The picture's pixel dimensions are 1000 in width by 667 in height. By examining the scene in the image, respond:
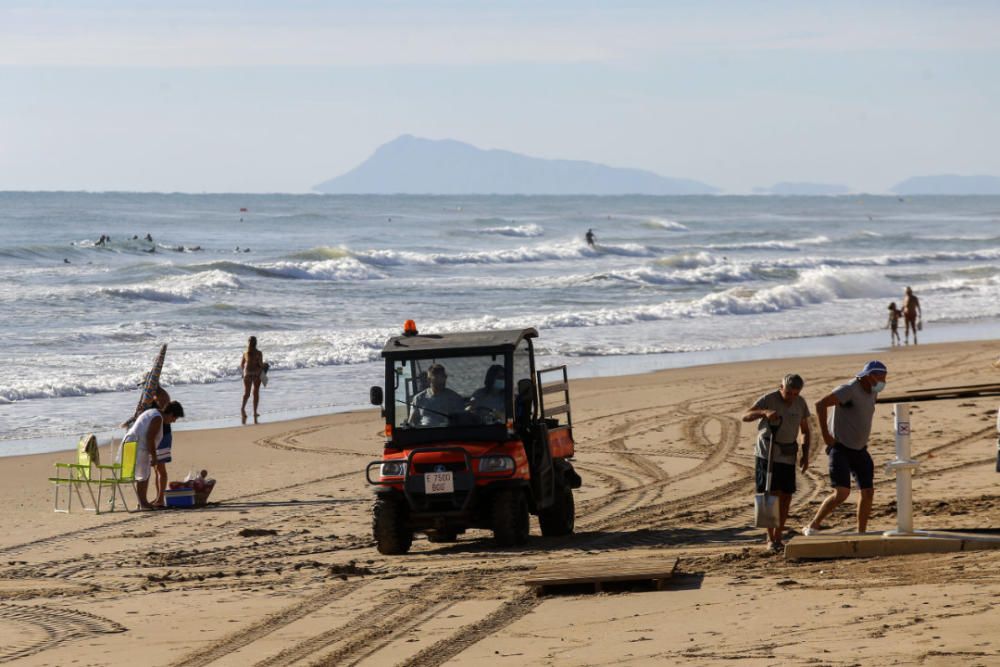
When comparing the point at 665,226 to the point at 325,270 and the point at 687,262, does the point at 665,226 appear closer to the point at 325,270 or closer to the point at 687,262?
the point at 687,262

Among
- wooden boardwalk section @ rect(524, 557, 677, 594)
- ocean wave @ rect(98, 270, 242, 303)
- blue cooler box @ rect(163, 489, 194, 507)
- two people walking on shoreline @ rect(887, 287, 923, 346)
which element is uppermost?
ocean wave @ rect(98, 270, 242, 303)

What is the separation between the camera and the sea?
25344 mm

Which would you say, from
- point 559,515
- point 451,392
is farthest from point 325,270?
point 451,392

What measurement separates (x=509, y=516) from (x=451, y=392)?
1133mm

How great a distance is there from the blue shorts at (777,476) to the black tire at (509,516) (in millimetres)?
2002

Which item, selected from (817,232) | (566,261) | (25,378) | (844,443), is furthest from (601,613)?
(817,232)

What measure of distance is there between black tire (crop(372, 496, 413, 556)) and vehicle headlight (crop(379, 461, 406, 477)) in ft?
0.67

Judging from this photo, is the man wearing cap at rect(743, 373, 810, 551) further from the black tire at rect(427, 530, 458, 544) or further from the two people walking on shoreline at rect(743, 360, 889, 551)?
the black tire at rect(427, 530, 458, 544)

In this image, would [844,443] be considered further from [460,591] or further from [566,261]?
[566,261]

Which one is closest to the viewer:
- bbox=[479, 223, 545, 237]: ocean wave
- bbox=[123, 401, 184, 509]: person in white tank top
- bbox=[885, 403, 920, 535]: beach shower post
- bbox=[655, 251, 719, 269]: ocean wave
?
bbox=[885, 403, 920, 535]: beach shower post

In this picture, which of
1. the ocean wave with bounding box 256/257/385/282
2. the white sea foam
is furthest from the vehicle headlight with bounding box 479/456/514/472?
the white sea foam

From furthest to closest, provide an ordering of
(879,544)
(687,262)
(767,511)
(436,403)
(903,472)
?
(687,262) < (436,403) < (767,511) < (903,472) < (879,544)

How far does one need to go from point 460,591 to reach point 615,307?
3252 cm

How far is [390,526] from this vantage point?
446 inches
